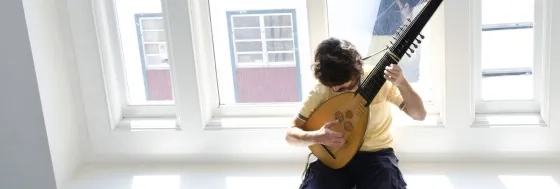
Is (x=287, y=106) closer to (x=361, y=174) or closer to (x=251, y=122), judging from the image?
(x=251, y=122)

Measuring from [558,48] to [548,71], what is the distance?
0.07 m

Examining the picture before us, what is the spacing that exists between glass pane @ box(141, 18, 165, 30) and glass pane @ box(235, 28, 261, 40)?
0.25 meters

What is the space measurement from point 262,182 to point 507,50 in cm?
83

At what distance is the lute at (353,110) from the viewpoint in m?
1.73

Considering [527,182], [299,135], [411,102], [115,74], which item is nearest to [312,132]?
[299,135]

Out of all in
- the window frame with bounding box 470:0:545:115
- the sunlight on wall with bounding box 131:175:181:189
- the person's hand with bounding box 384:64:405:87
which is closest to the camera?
the person's hand with bounding box 384:64:405:87

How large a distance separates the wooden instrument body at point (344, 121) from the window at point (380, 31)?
276 mm

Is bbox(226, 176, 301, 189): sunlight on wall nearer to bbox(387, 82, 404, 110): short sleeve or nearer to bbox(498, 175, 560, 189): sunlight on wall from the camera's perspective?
bbox(387, 82, 404, 110): short sleeve

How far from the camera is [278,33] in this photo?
2.16 meters

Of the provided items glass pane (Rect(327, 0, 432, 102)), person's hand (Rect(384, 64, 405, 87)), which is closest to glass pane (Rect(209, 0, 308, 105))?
glass pane (Rect(327, 0, 432, 102))

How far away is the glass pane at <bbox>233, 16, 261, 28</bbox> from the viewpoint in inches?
85.0

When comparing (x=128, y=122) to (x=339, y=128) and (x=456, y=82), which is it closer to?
(x=339, y=128)

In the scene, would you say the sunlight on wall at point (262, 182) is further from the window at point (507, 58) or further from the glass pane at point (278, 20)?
the window at point (507, 58)

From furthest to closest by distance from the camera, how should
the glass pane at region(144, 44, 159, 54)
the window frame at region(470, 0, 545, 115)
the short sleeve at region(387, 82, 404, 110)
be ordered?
the glass pane at region(144, 44, 159, 54) → the window frame at region(470, 0, 545, 115) → the short sleeve at region(387, 82, 404, 110)
